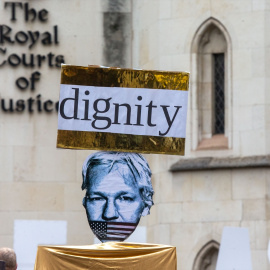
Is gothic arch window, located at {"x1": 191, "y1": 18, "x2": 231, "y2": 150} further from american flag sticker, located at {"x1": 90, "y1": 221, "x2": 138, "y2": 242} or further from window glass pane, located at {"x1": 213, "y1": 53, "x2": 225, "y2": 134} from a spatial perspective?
american flag sticker, located at {"x1": 90, "y1": 221, "x2": 138, "y2": 242}

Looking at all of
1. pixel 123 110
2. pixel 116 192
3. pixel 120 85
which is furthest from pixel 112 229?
pixel 120 85

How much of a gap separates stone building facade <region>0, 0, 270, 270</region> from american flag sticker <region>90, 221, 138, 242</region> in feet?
29.3

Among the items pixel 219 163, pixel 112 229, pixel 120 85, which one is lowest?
pixel 112 229

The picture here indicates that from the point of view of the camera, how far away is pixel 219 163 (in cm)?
1844

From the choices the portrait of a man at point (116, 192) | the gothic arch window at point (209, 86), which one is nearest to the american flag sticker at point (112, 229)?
the portrait of a man at point (116, 192)

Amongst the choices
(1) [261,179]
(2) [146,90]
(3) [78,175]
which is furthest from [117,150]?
(3) [78,175]

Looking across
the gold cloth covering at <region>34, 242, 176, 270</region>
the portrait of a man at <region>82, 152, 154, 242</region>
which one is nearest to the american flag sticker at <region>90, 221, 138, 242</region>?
the portrait of a man at <region>82, 152, 154, 242</region>

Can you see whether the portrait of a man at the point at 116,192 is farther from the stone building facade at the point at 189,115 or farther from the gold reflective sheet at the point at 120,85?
the stone building facade at the point at 189,115

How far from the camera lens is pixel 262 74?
18328 millimetres

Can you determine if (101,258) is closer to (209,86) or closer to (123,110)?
(123,110)

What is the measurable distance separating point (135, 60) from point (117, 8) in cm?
86

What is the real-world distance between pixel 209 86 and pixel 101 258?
11473 mm

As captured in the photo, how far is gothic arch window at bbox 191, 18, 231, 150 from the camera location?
18969 millimetres

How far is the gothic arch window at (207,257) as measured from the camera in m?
18.6
